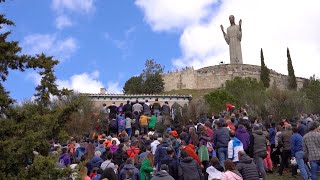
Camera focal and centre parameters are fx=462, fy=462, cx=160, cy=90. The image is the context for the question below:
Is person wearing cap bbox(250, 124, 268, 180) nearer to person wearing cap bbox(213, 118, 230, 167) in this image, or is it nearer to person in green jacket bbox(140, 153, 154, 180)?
person wearing cap bbox(213, 118, 230, 167)

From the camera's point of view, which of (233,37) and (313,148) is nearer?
(313,148)

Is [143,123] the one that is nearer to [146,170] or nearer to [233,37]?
[146,170]

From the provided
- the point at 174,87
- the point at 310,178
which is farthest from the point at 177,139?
the point at 174,87

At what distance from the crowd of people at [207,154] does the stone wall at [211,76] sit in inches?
1995

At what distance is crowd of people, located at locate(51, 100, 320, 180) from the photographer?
10.7 m

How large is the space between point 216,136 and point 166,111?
11.0 metres

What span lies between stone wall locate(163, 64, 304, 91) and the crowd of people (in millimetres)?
50674

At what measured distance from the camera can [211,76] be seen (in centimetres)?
6919

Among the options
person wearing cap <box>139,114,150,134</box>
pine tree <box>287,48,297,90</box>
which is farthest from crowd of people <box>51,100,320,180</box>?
pine tree <box>287,48,297,90</box>

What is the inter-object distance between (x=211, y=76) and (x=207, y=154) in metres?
56.8

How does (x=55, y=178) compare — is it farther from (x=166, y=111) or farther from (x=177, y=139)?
(x=166, y=111)

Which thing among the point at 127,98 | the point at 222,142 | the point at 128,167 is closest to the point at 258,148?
the point at 222,142

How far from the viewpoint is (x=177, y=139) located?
565 inches

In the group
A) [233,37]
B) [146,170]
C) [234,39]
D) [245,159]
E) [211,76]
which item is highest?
[233,37]
